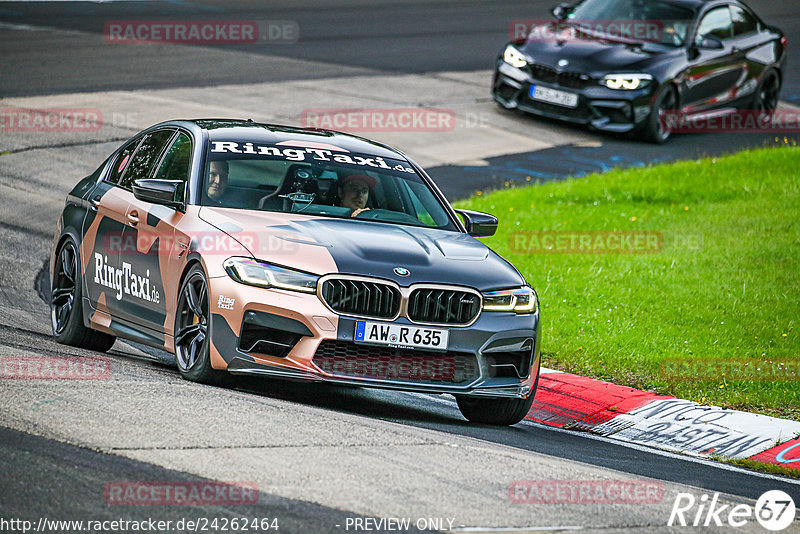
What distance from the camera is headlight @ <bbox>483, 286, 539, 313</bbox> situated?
7.52 meters

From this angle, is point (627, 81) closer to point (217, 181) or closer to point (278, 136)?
point (278, 136)

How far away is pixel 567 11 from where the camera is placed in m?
20.7

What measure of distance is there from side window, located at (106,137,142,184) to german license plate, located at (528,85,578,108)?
34.6ft

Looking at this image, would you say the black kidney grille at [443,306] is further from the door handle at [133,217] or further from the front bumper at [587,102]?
the front bumper at [587,102]

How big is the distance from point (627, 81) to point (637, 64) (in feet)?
1.20

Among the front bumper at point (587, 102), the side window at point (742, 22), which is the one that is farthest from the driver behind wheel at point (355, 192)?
the side window at point (742, 22)

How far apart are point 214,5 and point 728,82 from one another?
13403 mm

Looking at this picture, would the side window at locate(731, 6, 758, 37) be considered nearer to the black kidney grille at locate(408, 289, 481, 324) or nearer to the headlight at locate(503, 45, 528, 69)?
the headlight at locate(503, 45, 528, 69)

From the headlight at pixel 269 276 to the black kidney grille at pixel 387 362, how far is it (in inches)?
13.5

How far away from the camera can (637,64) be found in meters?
18.8

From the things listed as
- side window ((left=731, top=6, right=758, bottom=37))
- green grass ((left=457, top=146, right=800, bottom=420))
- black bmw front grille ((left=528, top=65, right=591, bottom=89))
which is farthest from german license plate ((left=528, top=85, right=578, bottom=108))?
side window ((left=731, top=6, right=758, bottom=37))

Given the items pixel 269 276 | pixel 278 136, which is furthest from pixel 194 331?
pixel 278 136

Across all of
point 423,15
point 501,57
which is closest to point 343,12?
point 423,15

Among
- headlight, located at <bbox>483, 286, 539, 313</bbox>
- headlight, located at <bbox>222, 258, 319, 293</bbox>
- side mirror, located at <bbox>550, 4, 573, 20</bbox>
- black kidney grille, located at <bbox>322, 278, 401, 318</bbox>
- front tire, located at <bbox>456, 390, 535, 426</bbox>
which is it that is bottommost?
front tire, located at <bbox>456, 390, 535, 426</bbox>
